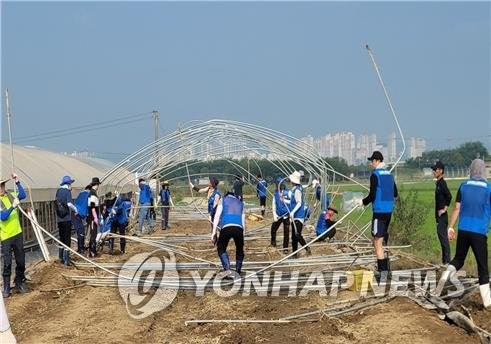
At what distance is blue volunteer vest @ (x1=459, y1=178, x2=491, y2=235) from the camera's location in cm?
792

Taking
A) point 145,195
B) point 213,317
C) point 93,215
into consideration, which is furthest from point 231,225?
point 145,195

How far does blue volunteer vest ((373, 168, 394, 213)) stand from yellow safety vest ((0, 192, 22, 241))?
18.4ft

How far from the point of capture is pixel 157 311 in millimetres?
9125

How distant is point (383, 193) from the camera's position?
952 centimetres

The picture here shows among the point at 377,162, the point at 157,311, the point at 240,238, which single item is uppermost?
the point at 377,162

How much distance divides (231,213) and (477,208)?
4097 millimetres

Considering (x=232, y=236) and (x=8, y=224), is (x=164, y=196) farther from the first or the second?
(x=8, y=224)

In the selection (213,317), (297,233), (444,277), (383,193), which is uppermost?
(383,193)

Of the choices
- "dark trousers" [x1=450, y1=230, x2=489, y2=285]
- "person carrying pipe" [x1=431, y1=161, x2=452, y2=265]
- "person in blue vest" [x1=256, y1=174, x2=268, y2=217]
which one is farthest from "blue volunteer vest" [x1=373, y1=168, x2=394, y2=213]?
"person in blue vest" [x1=256, y1=174, x2=268, y2=217]

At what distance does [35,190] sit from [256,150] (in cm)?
651

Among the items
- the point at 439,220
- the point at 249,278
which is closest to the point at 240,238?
the point at 249,278

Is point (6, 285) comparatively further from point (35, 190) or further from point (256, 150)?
point (256, 150)

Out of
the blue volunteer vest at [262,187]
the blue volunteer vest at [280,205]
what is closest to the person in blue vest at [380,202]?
the blue volunteer vest at [280,205]

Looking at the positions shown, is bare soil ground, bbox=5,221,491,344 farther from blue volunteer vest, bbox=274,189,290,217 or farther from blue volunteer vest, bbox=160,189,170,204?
blue volunteer vest, bbox=160,189,170,204
